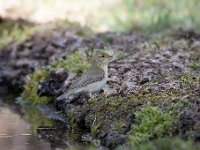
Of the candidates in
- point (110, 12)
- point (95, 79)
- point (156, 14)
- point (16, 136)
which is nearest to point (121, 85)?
point (95, 79)

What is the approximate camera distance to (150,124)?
25.0 feet

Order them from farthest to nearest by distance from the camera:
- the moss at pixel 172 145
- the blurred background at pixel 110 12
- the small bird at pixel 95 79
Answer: the blurred background at pixel 110 12 < the small bird at pixel 95 79 < the moss at pixel 172 145

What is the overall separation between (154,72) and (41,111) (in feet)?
7.89

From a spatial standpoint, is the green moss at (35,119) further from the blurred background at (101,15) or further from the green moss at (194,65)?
the blurred background at (101,15)

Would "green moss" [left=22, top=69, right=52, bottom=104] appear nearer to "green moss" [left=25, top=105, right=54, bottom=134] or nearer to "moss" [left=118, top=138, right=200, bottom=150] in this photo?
"green moss" [left=25, top=105, right=54, bottom=134]

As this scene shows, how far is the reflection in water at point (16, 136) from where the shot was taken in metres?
8.60

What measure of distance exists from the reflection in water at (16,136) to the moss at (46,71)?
89cm

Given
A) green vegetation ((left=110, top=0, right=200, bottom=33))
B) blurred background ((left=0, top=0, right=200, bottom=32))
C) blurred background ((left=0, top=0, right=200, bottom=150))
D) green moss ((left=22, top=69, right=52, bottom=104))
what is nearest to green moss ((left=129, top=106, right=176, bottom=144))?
green moss ((left=22, top=69, right=52, bottom=104))

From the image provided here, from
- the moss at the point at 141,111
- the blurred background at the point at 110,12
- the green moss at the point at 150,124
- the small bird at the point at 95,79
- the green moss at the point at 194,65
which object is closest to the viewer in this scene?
the green moss at the point at 150,124

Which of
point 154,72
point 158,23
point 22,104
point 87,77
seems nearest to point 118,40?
point 158,23

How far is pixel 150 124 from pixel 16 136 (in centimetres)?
238

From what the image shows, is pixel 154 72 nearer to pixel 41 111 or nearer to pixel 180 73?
pixel 180 73

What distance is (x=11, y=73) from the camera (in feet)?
46.5

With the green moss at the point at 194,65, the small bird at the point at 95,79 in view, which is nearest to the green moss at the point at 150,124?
the small bird at the point at 95,79
